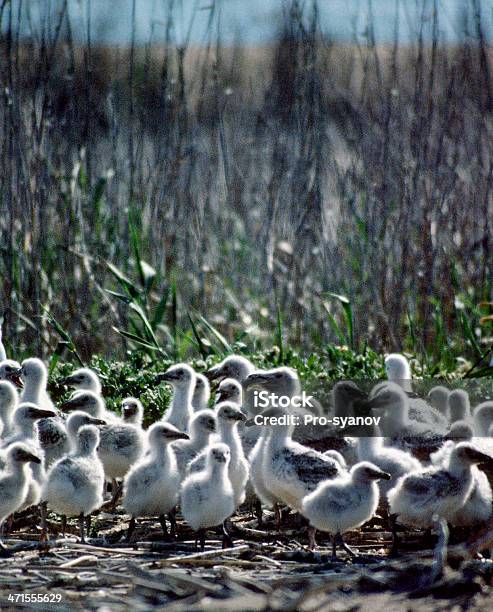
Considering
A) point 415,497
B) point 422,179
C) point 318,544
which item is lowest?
point 318,544

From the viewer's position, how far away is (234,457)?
5742 millimetres

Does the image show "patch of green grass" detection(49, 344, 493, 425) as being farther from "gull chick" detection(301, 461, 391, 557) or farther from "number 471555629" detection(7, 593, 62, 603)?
"number 471555629" detection(7, 593, 62, 603)

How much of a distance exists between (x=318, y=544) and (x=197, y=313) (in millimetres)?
3492

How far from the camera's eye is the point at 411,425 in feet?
21.4

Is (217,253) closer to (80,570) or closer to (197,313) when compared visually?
(197,313)

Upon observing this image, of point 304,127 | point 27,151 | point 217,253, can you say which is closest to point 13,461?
point 27,151

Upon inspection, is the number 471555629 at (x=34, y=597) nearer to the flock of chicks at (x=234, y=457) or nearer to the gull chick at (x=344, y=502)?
the flock of chicks at (x=234, y=457)

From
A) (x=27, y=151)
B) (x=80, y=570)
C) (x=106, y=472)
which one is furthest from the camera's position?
(x=27, y=151)

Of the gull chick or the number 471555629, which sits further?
the gull chick

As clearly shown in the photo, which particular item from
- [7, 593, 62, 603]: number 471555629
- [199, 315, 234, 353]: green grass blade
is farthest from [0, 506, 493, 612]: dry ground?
[199, 315, 234, 353]: green grass blade

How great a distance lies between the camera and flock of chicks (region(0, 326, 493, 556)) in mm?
5191

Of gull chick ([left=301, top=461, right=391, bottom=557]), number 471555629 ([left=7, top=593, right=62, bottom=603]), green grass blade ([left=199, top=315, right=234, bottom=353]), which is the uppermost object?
green grass blade ([left=199, top=315, right=234, bottom=353])

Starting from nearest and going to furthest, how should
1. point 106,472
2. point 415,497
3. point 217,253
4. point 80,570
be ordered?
1. point 80,570
2. point 415,497
3. point 106,472
4. point 217,253

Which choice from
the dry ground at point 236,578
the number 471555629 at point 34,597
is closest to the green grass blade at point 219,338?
the dry ground at point 236,578
